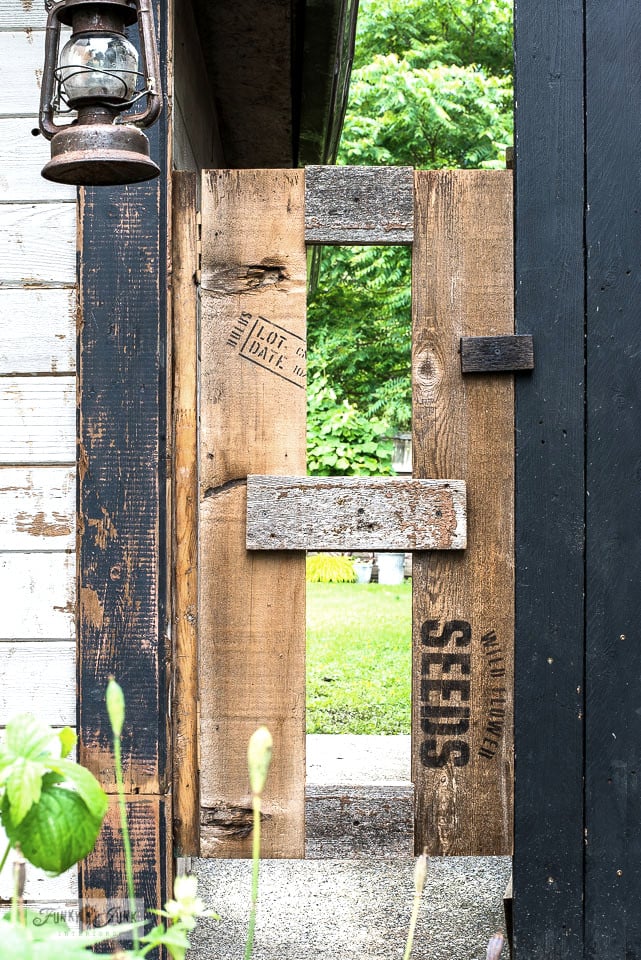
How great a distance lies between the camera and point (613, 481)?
197 centimetres

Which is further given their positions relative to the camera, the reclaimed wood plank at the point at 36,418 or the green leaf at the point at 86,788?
the reclaimed wood plank at the point at 36,418

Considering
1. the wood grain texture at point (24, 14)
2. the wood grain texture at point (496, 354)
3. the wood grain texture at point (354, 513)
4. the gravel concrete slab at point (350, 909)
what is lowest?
the gravel concrete slab at point (350, 909)

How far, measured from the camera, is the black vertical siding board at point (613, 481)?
76.5 inches

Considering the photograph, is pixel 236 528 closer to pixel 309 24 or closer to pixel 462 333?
pixel 462 333

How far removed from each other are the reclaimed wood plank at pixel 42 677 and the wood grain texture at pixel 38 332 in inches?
21.7

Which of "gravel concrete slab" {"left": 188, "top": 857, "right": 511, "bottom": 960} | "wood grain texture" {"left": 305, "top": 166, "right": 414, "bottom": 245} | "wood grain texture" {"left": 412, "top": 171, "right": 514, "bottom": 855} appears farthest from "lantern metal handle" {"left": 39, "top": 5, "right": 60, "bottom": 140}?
"gravel concrete slab" {"left": 188, "top": 857, "right": 511, "bottom": 960}

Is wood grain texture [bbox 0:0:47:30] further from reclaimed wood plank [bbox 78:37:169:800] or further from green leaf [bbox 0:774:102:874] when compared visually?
green leaf [bbox 0:774:102:874]

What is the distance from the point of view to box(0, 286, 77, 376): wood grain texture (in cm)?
204

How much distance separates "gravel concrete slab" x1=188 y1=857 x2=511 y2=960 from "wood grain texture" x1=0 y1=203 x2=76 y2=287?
5.26 ft

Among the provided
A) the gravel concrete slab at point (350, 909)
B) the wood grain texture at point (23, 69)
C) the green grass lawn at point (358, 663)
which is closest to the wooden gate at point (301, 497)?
the wood grain texture at point (23, 69)

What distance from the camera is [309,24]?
324 cm

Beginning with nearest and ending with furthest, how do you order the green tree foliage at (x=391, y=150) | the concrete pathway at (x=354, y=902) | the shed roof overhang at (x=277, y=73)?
the concrete pathway at (x=354, y=902) → the shed roof overhang at (x=277, y=73) → the green tree foliage at (x=391, y=150)

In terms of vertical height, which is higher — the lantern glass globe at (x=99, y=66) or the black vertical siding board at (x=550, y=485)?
the lantern glass globe at (x=99, y=66)

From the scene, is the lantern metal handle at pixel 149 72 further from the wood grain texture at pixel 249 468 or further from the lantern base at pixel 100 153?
the wood grain texture at pixel 249 468
